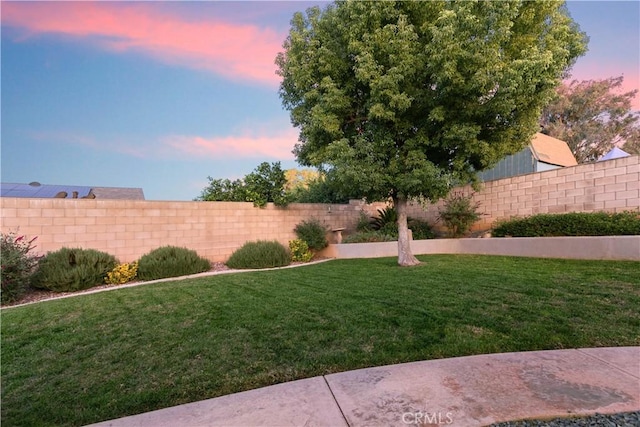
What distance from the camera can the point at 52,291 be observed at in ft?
25.6

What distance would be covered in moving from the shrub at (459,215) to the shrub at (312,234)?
472 cm

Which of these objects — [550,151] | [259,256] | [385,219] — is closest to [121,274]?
[259,256]

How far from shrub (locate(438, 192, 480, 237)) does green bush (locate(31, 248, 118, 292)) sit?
11255mm

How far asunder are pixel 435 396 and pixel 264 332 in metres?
2.10

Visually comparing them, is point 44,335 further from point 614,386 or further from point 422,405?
point 614,386

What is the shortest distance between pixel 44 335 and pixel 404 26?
867cm

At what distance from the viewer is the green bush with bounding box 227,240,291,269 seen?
1031 centimetres

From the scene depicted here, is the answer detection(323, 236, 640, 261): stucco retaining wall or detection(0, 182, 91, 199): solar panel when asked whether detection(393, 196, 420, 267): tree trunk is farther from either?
detection(0, 182, 91, 199): solar panel

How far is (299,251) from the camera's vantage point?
11844 mm

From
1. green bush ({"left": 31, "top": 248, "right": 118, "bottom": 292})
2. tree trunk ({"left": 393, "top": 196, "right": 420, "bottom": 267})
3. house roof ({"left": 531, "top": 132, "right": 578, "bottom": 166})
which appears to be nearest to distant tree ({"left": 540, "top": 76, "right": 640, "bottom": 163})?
house roof ({"left": 531, "top": 132, "right": 578, "bottom": 166})

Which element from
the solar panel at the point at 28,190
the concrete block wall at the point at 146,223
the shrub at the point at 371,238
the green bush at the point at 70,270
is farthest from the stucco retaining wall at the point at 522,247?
the solar panel at the point at 28,190

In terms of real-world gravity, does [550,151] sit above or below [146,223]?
above

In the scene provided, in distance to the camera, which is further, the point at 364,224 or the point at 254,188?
the point at 364,224

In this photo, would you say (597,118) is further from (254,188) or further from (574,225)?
(254,188)
